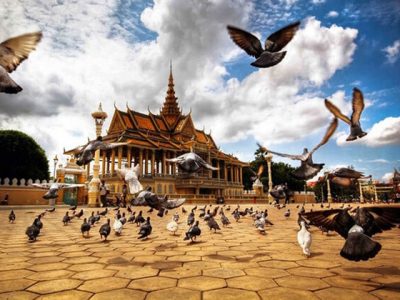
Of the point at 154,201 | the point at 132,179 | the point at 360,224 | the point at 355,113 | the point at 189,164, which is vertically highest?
the point at 355,113

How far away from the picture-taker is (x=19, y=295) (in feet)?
7.30

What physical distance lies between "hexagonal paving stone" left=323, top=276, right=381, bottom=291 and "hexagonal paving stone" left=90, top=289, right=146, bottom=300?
1.76m

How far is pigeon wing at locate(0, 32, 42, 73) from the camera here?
3264mm

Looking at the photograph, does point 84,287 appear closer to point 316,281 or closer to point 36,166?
point 316,281

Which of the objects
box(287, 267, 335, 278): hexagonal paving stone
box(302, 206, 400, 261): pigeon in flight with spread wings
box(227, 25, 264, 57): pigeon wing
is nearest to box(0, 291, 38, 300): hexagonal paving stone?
box(287, 267, 335, 278): hexagonal paving stone

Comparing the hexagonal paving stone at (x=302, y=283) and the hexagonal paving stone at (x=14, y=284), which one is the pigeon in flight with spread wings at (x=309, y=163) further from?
the hexagonal paving stone at (x=14, y=284)

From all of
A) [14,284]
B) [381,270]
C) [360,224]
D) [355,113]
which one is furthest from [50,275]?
[355,113]

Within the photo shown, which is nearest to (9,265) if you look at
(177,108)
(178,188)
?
(178,188)

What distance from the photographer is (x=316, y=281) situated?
102 inches

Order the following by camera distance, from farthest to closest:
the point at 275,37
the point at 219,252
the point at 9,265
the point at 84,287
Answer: the point at 219,252 → the point at 275,37 → the point at 9,265 → the point at 84,287

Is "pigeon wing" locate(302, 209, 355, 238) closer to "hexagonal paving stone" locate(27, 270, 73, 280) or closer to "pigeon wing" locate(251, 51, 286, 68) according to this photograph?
"pigeon wing" locate(251, 51, 286, 68)

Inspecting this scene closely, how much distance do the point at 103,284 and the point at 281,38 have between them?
12.4ft

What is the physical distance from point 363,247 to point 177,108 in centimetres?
4516

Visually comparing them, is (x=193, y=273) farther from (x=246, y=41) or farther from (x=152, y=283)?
(x=246, y=41)
